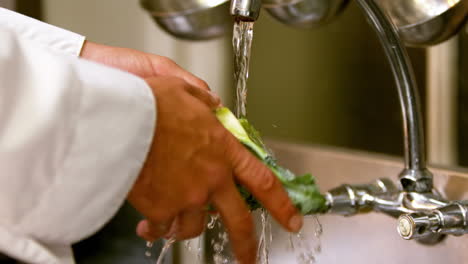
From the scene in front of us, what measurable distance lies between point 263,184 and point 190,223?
0.06 meters

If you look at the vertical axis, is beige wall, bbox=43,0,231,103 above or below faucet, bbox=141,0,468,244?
below

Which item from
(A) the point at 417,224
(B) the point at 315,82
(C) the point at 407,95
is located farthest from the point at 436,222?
(B) the point at 315,82

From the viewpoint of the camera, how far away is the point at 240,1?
533 mm

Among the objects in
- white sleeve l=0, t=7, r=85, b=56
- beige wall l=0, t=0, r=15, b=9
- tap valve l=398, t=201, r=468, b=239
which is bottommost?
beige wall l=0, t=0, r=15, b=9

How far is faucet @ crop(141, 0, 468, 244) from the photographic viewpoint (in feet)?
1.87

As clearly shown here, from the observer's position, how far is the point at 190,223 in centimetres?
47

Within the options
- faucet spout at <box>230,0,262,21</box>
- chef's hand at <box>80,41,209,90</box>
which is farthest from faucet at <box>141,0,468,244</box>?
chef's hand at <box>80,41,209,90</box>

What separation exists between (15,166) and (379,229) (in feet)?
1.63

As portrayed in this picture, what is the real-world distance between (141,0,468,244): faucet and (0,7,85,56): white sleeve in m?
0.19

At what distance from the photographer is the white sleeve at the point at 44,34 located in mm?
642

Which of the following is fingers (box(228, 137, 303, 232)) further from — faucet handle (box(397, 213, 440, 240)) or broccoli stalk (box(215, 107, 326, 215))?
faucet handle (box(397, 213, 440, 240))

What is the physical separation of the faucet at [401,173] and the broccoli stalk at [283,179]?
7cm

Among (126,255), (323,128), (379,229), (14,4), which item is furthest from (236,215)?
(323,128)

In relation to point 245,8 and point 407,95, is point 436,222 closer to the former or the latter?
point 407,95
